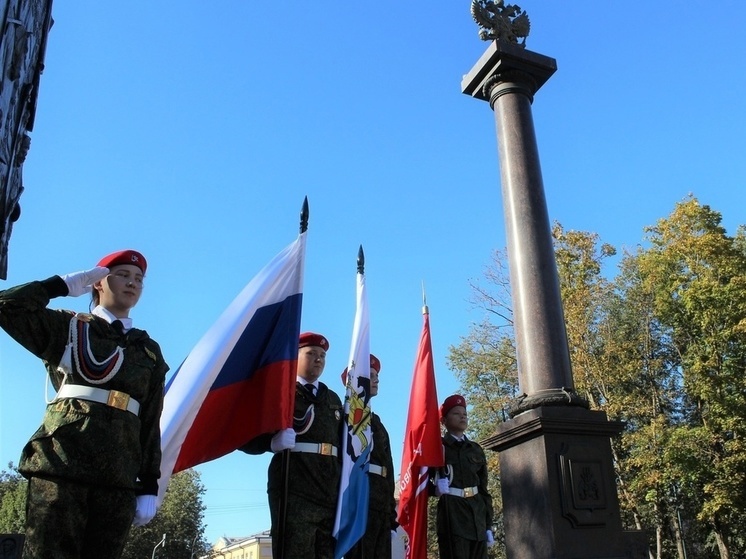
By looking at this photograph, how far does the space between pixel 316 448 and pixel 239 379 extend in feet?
2.50

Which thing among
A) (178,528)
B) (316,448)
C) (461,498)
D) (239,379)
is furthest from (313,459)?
(178,528)

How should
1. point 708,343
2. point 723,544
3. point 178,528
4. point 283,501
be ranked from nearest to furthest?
1. point 283,501
2. point 723,544
3. point 708,343
4. point 178,528

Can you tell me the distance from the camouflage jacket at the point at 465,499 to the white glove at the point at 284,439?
88.6 inches

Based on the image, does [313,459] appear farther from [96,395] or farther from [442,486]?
[96,395]

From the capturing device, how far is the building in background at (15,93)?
194 cm

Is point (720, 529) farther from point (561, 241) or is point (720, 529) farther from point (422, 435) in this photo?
point (422, 435)

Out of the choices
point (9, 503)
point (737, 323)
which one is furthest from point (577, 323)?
point (9, 503)

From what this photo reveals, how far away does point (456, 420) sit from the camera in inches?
284

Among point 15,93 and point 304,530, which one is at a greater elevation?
point 15,93

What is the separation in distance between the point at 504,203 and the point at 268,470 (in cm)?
372

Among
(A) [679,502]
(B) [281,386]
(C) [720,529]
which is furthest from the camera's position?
(A) [679,502]

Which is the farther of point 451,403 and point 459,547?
point 451,403

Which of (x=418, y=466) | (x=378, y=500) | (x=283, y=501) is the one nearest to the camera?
(x=283, y=501)

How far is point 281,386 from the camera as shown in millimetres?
5094
